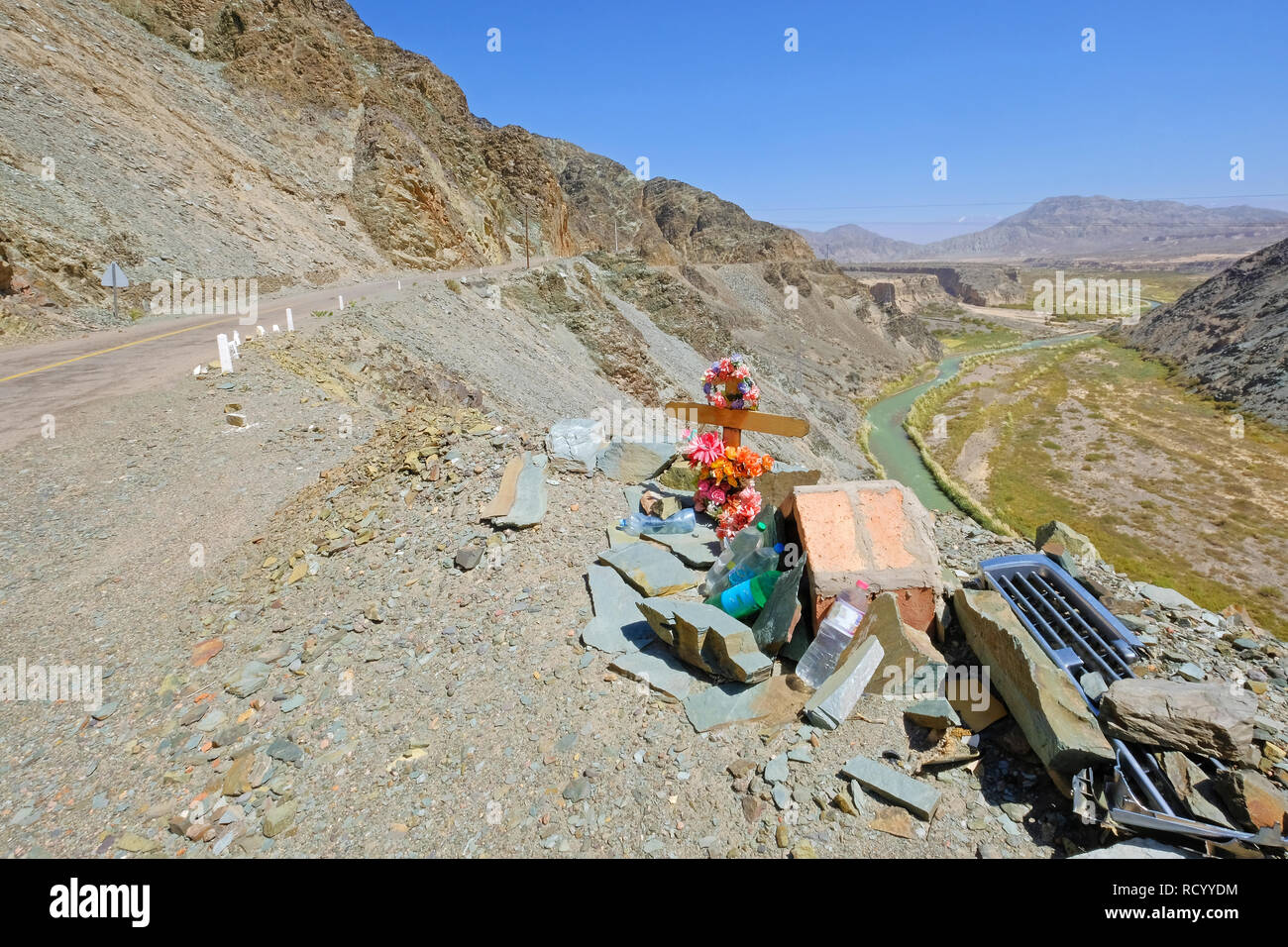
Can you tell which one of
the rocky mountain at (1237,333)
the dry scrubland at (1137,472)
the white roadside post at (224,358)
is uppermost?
the rocky mountain at (1237,333)

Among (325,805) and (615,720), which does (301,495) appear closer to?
(325,805)

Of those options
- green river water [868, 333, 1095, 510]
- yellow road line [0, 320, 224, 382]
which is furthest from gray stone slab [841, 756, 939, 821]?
green river water [868, 333, 1095, 510]

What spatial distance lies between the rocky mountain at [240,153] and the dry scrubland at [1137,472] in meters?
35.3

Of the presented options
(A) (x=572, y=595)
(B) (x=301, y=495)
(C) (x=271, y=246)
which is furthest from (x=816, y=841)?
(C) (x=271, y=246)

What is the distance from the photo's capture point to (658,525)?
705 centimetres

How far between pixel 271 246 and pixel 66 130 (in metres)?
6.43

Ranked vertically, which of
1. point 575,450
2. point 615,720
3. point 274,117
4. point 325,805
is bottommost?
point 325,805

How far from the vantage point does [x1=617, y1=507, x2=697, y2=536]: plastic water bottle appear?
7039mm

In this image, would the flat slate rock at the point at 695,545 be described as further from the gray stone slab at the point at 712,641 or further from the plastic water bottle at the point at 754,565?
the gray stone slab at the point at 712,641

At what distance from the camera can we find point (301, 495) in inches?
341

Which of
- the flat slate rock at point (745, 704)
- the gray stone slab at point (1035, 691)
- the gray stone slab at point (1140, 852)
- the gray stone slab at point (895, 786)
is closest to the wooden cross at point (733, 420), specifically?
the gray stone slab at point (1035, 691)

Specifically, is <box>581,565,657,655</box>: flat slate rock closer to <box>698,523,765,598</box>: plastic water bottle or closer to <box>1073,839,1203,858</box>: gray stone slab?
<box>698,523,765,598</box>: plastic water bottle

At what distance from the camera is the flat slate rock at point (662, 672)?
4.81m

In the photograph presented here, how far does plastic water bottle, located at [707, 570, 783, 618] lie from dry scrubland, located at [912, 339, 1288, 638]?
23.3 m
